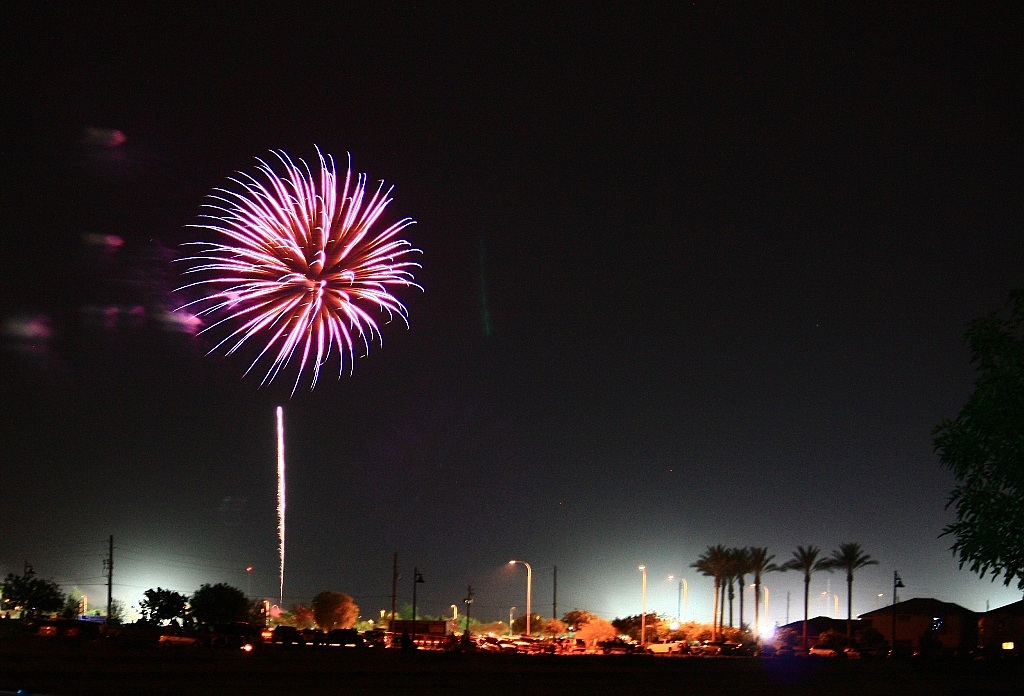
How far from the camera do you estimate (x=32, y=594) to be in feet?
399

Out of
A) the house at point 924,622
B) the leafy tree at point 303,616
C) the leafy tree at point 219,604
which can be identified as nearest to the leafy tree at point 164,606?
the leafy tree at point 219,604

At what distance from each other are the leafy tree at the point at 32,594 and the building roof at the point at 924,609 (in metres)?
93.8

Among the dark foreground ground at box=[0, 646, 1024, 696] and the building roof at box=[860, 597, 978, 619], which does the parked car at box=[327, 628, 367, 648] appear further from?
the building roof at box=[860, 597, 978, 619]

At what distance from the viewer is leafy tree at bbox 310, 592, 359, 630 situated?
134m

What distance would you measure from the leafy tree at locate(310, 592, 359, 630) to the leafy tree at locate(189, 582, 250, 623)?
23661mm

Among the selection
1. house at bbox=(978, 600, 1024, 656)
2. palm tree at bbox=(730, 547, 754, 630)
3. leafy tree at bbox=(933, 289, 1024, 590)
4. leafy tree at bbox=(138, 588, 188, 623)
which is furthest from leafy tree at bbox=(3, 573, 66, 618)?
leafy tree at bbox=(933, 289, 1024, 590)

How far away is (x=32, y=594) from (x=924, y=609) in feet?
330

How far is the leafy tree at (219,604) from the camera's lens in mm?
107375

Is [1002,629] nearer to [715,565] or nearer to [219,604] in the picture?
[715,565]

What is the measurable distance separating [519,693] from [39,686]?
11.2m

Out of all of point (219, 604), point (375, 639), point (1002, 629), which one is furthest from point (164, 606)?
point (1002, 629)

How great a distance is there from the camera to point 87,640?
2312 inches

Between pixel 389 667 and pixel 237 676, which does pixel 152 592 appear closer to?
pixel 389 667

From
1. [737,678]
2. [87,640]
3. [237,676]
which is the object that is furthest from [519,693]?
[87,640]
